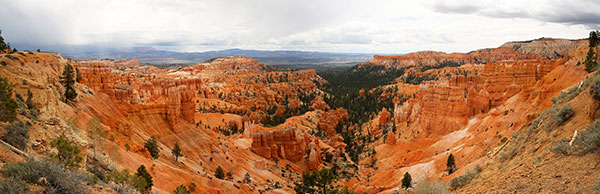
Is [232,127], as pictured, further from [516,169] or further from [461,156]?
[516,169]

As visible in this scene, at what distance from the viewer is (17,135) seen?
10.6 meters

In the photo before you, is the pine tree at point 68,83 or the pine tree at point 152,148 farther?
the pine tree at point 152,148

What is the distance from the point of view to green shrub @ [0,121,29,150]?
10.1 metres

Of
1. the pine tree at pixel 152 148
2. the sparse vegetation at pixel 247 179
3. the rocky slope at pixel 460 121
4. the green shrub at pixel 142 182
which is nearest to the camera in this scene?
the green shrub at pixel 142 182

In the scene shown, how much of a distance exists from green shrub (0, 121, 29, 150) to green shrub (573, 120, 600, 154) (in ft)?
58.9

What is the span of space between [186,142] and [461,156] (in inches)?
935

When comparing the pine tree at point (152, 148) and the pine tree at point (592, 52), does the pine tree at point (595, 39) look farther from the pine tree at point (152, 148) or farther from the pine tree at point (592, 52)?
the pine tree at point (152, 148)

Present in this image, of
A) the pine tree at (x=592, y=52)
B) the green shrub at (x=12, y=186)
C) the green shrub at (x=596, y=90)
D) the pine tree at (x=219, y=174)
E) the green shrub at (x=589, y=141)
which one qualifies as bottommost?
the pine tree at (x=219, y=174)

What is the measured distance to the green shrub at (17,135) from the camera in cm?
1015

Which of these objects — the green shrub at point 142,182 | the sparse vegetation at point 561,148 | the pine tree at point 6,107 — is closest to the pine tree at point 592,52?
the sparse vegetation at point 561,148

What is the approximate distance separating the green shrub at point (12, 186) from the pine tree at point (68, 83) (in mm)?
15689

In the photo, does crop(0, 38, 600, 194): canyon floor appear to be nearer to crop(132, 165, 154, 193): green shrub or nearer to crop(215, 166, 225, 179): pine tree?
crop(215, 166, 225, 179): pine tree

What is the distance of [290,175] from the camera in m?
33.2

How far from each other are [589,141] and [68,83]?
26721 millimetres
